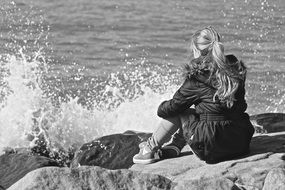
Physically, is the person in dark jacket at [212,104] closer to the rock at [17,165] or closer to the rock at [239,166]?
the rock at [239,166]

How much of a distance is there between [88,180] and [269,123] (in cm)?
280

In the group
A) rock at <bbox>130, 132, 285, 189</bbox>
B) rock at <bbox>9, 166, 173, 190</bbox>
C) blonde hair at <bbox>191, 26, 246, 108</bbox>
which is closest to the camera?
rock at <bbox>9, 166, 173, 190</bbox>

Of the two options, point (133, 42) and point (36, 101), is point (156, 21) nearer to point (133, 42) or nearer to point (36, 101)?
point (133, 42)

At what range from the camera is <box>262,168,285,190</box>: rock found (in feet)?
16.6

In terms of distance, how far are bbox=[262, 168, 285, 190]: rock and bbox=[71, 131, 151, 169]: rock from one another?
2.12 metres

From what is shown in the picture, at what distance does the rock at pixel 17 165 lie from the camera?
23.3ft

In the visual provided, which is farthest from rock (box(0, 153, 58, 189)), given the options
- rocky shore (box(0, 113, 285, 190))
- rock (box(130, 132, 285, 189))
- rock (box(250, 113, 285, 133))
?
rock (box(250, 113, 285, 133))

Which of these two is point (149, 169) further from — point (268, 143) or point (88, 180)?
point (88, 180)

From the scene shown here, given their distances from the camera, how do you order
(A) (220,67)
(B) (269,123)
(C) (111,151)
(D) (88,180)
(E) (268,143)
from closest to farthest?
(D) (88,180) < (A) (220,67) < (E) (268,143) < (C) (111,151) < (B) (269,123)

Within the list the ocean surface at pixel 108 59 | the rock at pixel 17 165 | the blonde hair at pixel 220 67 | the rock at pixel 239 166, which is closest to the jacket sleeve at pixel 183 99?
the blonde hair at pixel 220 67

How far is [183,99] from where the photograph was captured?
6250 millimetres

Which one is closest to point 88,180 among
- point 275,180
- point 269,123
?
point 275,180

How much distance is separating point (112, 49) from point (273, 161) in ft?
29.6

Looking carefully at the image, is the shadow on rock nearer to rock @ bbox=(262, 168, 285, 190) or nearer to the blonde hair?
the blonde hair
